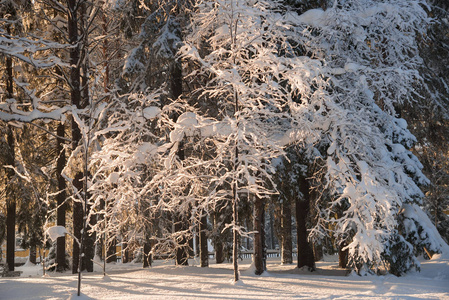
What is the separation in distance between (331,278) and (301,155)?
11.7 feet

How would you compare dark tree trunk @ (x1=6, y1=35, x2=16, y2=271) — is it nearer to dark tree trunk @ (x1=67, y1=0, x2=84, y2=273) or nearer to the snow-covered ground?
dark tree trunk @ (x1=67, y1=0, x2=84, y2=273)

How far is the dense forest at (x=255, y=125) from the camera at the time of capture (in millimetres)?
10938

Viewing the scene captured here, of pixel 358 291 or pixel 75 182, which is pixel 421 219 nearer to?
pixel 358 291

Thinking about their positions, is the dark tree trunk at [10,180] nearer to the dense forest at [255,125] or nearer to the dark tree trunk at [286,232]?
the dense forest at [255,125]

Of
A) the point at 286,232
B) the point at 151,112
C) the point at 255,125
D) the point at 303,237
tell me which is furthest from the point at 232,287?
the point at 286,232

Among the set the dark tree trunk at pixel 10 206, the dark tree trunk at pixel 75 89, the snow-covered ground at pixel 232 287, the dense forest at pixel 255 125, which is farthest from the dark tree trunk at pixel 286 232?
the dark tree trunk at pixel 10 206

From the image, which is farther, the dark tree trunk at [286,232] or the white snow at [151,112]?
the dark tree trunk at [286,232]

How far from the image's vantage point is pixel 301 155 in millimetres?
13211

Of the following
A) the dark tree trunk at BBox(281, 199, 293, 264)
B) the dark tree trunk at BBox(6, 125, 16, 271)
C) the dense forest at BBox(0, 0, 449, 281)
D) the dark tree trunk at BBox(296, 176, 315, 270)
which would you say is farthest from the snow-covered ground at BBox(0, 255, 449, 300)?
the dark tree trunk at BBox(281, 199, 293, 264)

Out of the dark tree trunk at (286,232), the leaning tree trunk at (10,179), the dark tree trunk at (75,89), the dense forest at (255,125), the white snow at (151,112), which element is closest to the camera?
the dense forest at (255,125)

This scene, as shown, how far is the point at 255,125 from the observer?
423 inches

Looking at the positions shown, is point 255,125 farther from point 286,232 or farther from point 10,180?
point 10,180

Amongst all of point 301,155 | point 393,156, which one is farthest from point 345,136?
point 393,156

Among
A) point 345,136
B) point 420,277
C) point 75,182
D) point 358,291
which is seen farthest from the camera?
point 75,182
